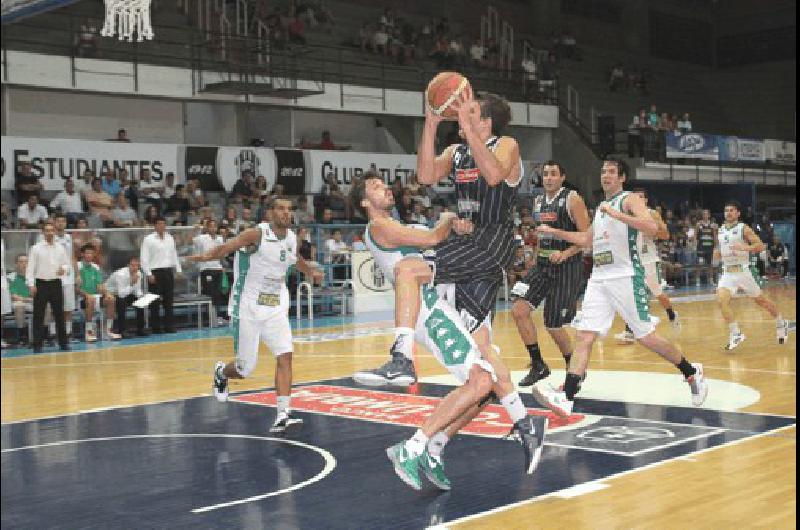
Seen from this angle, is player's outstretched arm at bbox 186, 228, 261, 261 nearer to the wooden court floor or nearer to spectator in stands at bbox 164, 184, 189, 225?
the wooden court floor

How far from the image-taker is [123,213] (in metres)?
19.8

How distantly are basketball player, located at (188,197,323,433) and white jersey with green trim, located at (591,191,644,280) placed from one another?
2752 millimetres

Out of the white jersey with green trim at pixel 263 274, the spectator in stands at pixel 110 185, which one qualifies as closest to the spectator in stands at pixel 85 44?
the spectator in stands at pixel 110 185

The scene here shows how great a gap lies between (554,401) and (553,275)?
2177mm

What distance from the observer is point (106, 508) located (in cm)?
627

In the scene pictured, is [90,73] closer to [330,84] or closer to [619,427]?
[330,84]

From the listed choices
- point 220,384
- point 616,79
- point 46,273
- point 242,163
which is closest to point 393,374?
point 220,384

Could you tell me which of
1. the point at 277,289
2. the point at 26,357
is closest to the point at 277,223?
the point at 277,289

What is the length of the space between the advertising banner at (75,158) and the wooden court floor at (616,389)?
217 inches

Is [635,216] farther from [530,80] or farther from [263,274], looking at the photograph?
[530,80]

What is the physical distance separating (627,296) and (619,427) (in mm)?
1289

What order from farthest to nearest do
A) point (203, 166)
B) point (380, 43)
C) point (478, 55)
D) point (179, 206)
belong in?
point (478, 55) → point (380, 43) → point (203, 166) → point (179, 206)

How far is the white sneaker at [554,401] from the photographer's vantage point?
866 cm

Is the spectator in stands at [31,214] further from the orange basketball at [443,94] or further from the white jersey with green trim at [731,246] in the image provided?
the orange basketball at [443,94]
